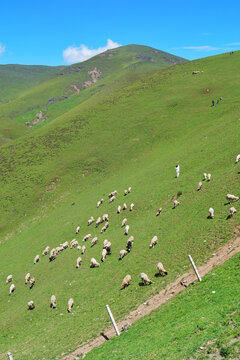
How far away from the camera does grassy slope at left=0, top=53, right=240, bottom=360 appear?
2323cm

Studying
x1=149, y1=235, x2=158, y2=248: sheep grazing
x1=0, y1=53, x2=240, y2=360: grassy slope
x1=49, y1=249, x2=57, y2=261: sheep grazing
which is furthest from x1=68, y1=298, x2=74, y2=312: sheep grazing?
x1=49, y1=249, x2=57, y2=261: sheep grazing

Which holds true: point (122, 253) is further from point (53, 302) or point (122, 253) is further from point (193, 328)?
point (193, 328)

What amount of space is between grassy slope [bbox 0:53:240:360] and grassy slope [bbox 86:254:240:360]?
136 inches

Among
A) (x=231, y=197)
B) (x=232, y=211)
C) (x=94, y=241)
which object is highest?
(x=231, y=197)

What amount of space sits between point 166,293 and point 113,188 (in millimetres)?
34620

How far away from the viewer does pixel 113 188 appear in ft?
175

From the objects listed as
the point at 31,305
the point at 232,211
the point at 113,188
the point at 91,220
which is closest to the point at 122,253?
the point at 31,305

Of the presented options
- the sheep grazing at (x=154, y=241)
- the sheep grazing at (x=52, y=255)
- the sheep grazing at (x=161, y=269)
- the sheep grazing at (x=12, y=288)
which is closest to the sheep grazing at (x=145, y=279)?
the sheep grazing at (x=161, y=269)

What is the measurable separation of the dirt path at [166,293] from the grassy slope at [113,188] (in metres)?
0.87

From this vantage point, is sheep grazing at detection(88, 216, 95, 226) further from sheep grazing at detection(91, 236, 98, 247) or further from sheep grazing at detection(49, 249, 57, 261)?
sheep grazing at detection(91, 236, 98, 247)

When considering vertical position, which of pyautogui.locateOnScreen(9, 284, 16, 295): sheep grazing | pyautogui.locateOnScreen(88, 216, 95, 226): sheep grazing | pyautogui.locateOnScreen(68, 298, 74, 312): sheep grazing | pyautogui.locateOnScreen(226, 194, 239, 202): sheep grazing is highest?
pyautogui.locateOnScreen(88, 216, 95, 226): sheep grazing

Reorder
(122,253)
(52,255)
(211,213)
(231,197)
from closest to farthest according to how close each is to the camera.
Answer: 1. (211,213)
2. (231,197)
3. (122,253)
4. (52,255)

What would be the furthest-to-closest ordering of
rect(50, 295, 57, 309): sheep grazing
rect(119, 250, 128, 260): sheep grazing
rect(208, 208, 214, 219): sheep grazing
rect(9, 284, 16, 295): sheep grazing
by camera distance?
1. rect(9, 284, 16, 295): sheep grazing
2. rect(119, 250, 128, 260): sheep grazing
3. rect(50, 295, 57, 309): sheep grazing
4. rect(208, 208, 214, 219): sheep grazing

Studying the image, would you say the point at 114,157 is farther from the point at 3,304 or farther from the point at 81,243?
the point at 3,304
